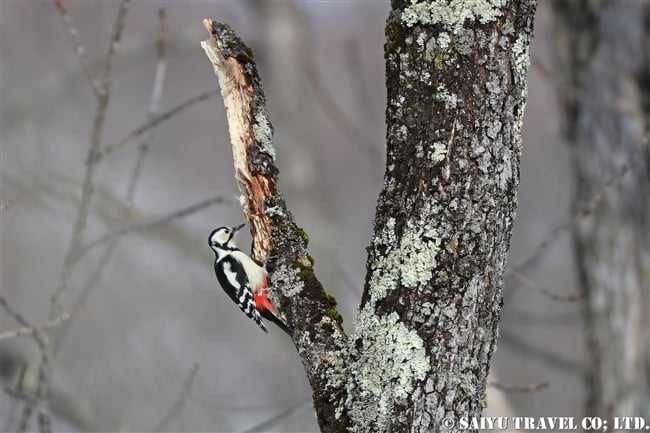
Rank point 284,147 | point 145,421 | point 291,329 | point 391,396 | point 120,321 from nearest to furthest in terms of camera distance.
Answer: point 391,396 < point 291,329 < point 120,321 < point 145,421 < point 284,147

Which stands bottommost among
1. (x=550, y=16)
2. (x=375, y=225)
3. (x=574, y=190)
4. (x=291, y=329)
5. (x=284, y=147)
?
(x=291, y=329)

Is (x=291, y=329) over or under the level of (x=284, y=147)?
under

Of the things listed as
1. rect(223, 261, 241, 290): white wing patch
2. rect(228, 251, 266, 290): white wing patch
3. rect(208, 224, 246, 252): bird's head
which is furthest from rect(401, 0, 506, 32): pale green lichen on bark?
rect(208, 224, 246, 252): bird's head

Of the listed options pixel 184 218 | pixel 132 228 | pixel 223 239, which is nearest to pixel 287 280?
pixel 132 228

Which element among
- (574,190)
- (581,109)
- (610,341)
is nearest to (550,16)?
(581,109)

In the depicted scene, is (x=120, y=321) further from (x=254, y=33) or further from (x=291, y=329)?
(x=254, y=33)

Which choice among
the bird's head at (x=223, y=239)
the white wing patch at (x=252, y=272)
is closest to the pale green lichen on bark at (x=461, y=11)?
the white wing patch at (x=252, y=272)
